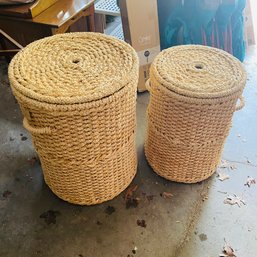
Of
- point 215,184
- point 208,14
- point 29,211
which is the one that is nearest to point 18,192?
point 29,211

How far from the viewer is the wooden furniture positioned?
5.08 ft

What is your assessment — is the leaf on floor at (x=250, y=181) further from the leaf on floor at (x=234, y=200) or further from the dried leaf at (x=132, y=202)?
the dried leaf at (x=132, y=202)

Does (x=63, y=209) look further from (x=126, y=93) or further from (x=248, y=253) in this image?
(x=248, y=253)

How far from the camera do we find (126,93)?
3.68 feet

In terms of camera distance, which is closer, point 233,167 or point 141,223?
point 141,223

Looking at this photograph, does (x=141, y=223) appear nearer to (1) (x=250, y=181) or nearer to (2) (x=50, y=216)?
(2) (x=50, y=216)

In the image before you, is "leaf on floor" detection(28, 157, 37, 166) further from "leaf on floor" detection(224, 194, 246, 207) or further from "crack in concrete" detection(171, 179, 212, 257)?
"leaf on floor" detection(224, 194, 246, 207)

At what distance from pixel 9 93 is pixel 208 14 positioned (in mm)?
1363

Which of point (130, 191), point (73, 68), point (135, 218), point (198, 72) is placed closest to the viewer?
point (73, 68)

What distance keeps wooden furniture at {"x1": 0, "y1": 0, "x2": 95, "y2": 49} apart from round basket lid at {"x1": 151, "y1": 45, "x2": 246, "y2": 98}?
22.3 inches

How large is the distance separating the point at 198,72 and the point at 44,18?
83cm

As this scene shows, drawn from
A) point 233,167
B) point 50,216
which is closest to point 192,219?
point 233,167

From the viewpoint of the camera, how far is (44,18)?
5.14 ft

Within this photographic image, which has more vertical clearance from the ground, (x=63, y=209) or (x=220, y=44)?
(x=220, y=44)
